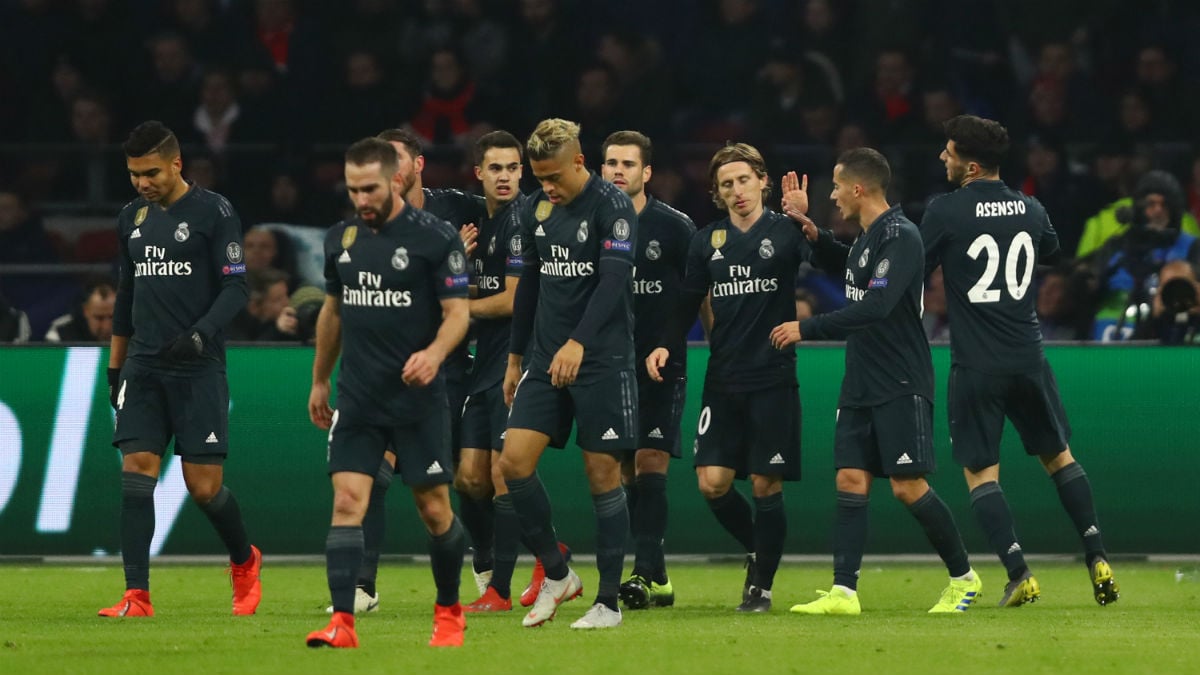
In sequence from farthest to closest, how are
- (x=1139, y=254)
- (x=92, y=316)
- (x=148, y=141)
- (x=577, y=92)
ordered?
(x=577, y=92) < (x=1139, y=254) < (x=92, y=316) < (x=148, y=141)

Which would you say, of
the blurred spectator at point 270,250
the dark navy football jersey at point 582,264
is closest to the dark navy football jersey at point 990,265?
the dark navy football jersey at point 582,264

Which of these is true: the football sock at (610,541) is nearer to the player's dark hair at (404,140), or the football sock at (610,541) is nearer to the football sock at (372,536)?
the football sock at (372,536)

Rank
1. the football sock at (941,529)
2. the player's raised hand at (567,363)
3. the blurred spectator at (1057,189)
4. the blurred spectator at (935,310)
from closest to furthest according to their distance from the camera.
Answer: the player's raised hand at (567,363) < the football sock at (941,529) < the blurred spectator at (935,310) < the blurred spectator at (1057,189)

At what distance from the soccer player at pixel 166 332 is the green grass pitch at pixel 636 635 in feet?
2.01

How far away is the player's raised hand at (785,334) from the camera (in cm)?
903

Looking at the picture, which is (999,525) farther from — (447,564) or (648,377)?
(447,564)

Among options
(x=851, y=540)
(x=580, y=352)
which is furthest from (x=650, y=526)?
(x=580, y=352)

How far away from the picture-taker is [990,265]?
31.7ft

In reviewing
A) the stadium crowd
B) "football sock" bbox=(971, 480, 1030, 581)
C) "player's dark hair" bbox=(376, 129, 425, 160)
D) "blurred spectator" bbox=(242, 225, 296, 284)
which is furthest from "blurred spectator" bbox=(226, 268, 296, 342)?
"football sock" bbox=(971, 480, 1030, 581)

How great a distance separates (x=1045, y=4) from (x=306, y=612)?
1091 cm

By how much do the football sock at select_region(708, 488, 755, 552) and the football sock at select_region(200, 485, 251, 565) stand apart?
232cm

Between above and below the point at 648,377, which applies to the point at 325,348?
above

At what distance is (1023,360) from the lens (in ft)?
31.7

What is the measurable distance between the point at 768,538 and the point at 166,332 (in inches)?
121
